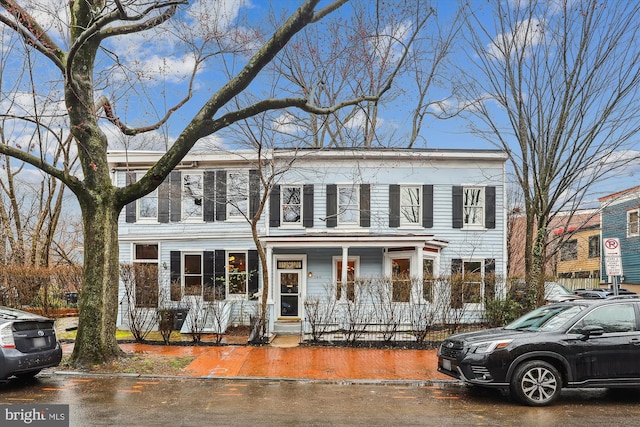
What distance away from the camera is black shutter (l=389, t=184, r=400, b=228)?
18188mm

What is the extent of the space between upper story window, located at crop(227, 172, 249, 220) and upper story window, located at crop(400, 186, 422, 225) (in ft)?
18.2

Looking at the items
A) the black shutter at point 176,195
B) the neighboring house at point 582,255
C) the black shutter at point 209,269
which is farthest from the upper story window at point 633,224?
the black shutter at point 176,195

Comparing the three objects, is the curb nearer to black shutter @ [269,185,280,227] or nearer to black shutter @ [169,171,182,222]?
black shutter @ [269,185,280,227]

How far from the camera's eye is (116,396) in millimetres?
7965

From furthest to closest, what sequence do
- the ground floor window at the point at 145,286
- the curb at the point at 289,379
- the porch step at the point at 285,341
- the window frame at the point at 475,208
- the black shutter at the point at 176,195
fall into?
the black shutter at the point at 176,195, the window frame at the point at 475,208, the ground floor window at the point at 145,286, the porch step at the point at 285,341, the curb at the point at 289,379

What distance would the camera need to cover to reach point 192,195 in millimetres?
18438

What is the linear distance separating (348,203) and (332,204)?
22.9 inches

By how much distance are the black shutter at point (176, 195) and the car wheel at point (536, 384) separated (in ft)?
45.6

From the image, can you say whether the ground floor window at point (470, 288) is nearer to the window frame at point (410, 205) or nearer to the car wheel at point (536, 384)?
the window frame at point (410, 205)

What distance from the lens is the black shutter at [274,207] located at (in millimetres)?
18141

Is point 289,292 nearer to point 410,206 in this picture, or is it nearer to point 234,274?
point 234,274

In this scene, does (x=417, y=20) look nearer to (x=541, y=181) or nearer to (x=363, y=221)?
(x=541, y=181)

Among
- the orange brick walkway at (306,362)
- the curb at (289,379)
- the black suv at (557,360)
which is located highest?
the black suv at (557,360)

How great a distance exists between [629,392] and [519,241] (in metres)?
26.5
